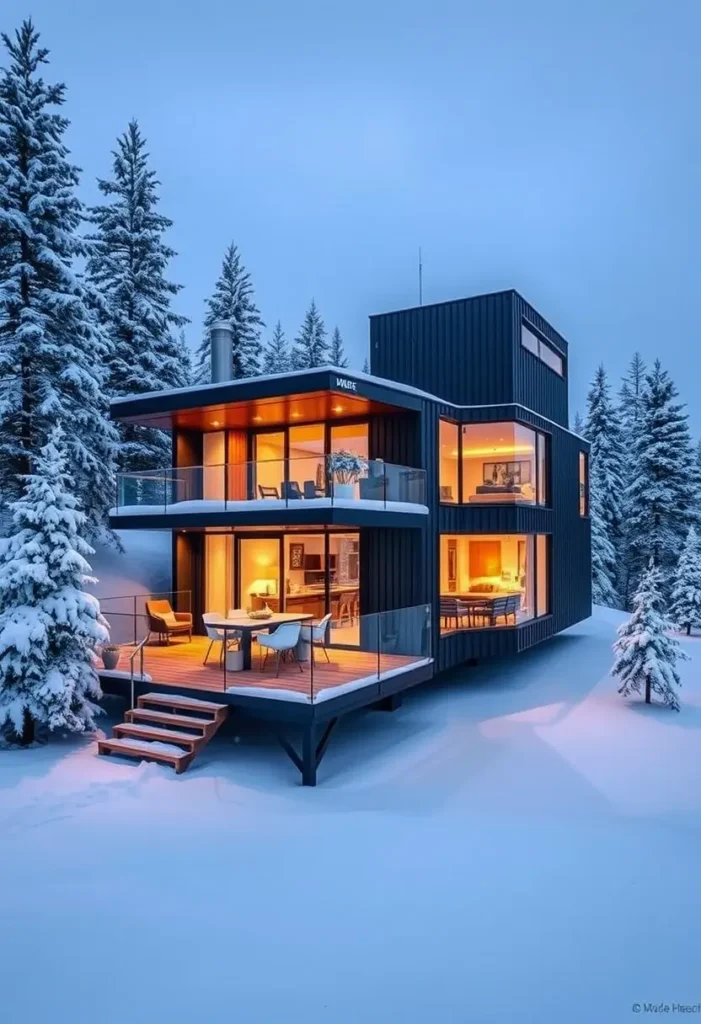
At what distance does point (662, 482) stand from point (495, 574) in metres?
20.0

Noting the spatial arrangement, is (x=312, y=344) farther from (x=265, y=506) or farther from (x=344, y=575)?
(x=265, y=506)

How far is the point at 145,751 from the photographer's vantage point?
9.42 m

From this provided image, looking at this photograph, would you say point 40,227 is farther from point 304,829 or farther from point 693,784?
point 693,784

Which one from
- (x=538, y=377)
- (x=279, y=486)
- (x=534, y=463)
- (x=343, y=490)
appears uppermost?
(x=538, y=377)

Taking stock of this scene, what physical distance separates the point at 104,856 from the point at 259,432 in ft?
31.6

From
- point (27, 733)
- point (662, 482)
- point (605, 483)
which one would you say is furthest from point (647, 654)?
point (605, 483)

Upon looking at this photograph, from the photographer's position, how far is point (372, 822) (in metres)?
7.80

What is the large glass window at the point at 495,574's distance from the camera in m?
14.3

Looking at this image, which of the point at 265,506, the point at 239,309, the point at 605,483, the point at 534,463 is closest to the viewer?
the point at 265,506

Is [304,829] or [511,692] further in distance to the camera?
[511,692]

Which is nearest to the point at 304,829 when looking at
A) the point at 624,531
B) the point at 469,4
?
the point at 624,531

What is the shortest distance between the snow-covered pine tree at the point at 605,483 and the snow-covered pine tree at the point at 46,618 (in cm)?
2822

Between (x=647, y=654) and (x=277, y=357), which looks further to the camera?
(x=277, y=357)

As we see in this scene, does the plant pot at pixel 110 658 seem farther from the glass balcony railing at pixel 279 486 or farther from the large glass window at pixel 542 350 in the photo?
the large glass window at pixel 542 350
